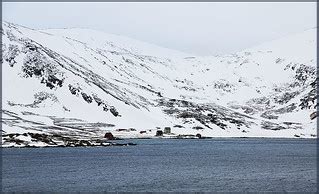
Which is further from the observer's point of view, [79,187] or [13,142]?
[13,142]

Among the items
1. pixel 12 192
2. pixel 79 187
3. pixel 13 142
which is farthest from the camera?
pixel 13 142

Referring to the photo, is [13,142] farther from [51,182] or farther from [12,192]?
[12,192]

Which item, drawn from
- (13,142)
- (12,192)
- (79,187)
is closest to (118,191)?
(79,187)

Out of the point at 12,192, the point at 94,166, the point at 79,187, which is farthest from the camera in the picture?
the point at 94,166

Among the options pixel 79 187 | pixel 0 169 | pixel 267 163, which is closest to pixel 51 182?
pixel 79 187

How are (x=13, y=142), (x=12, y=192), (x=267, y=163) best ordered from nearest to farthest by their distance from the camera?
(x=12, y=192) → (x=267, y=163) → (x=13, y=142)

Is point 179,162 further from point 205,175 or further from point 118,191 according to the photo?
point 118,191

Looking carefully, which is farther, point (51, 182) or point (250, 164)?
point (250, 164)

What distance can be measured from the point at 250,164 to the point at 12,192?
63.0 metres

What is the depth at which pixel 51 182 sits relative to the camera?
87375mm

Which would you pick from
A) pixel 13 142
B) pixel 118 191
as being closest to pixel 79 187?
pixel 118 191

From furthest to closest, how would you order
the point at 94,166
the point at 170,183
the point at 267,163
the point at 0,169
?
the point at 267,163
the point at 94,166
the point at 0,169
the point at 170,183

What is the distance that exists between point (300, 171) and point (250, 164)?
59.7 feet

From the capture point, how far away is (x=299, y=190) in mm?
78562
